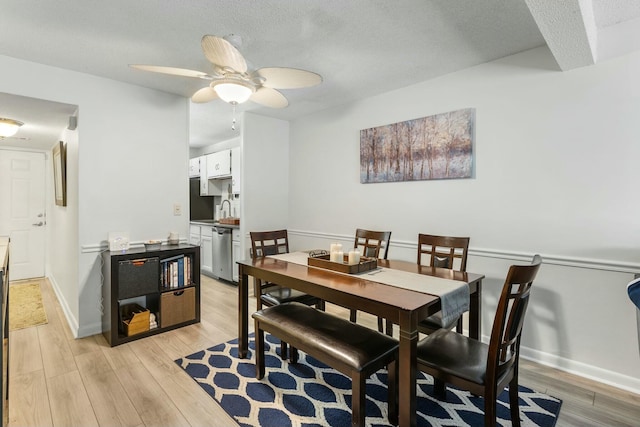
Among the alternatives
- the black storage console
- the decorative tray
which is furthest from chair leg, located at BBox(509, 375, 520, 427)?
the black storage console

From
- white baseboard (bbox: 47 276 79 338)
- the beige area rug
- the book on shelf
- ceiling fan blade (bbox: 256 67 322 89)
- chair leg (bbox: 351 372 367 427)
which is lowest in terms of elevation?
the beige area rug

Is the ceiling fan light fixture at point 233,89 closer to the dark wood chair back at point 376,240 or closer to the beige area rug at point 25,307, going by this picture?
the dark wood chair back at point 376,240

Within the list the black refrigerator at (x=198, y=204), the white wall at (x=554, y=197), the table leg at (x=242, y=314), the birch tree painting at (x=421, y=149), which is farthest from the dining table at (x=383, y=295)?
the black refrigerator at (x=198, y=204)

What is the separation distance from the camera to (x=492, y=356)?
1.44 metres

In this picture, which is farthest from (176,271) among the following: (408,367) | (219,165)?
(219,165)

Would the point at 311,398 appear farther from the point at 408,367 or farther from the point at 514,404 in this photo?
the point at 514,404

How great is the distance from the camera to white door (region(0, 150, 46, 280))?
481cm

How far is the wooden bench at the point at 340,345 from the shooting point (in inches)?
62.6

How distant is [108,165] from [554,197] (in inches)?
155

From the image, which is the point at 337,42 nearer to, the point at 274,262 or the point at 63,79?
the point at 274,262

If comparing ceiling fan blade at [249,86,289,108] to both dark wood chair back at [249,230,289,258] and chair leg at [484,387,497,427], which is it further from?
chair leg at [484,387,497,427]

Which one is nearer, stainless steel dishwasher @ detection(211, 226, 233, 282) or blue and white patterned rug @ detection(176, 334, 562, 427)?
blue and white patterned rug @ detection(176, 334, 562, 427)

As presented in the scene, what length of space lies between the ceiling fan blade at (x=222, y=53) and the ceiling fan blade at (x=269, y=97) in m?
0.38

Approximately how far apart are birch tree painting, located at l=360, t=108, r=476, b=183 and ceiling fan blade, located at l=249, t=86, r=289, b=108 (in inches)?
53.6
